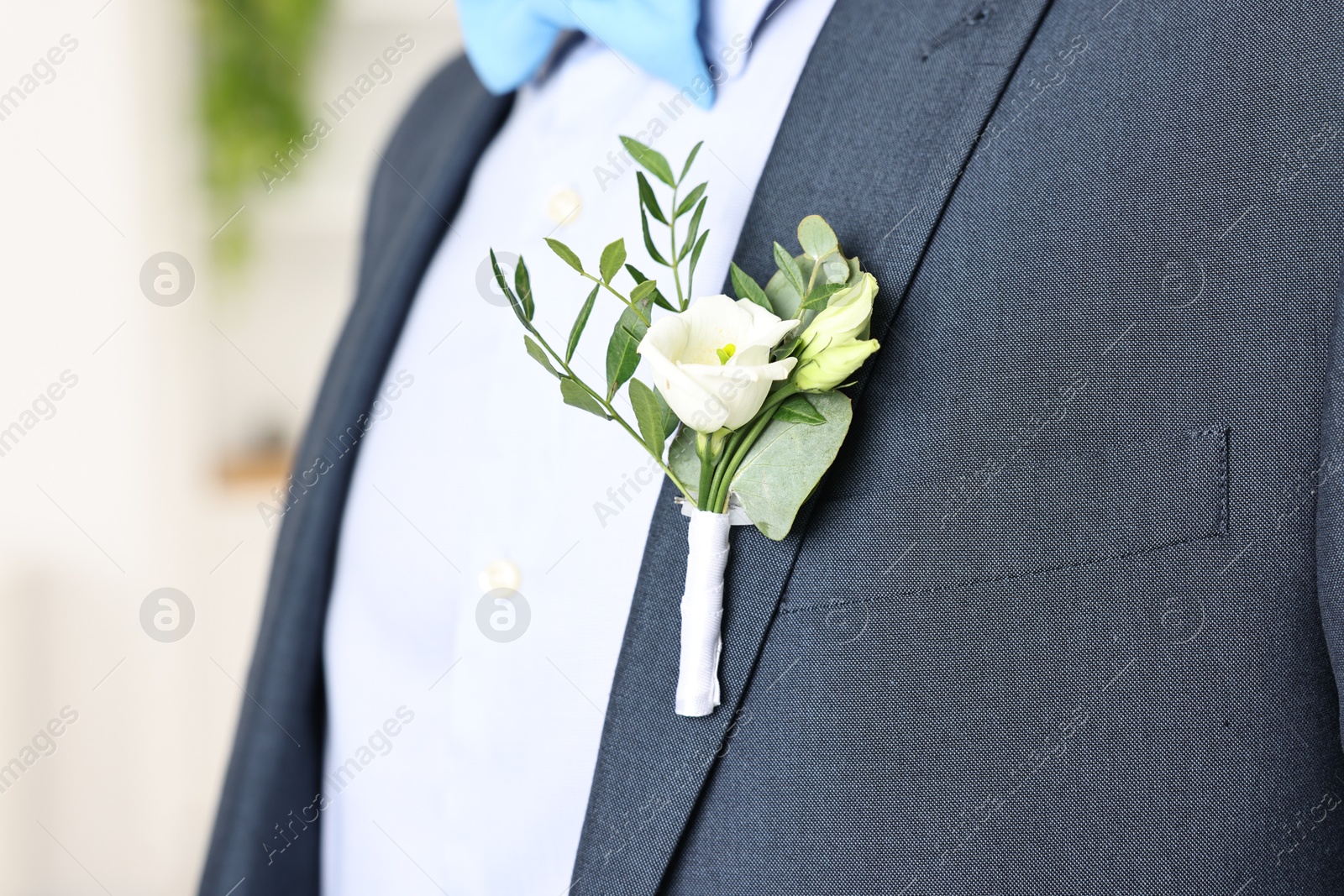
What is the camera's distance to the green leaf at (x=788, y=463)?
0.54 meters

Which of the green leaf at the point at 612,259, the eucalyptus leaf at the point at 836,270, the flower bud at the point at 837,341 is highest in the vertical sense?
the green leaf at the point at 612,259

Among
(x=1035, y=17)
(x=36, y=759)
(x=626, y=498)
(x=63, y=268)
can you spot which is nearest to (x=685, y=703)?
(x=626, y=498)

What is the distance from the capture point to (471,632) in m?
0.74

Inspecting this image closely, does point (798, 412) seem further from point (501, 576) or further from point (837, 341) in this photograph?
point (501, 576)

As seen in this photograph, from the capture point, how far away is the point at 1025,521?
0.56 meters

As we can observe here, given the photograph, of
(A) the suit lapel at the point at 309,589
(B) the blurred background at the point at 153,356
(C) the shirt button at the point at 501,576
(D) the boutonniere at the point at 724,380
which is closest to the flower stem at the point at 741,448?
(D) the boutonniere at the point at 724,380

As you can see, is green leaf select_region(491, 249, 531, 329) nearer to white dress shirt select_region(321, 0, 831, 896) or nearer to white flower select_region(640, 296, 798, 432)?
white flower select_region(640, 296, 798, 432)

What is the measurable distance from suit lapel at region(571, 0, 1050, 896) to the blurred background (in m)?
1.79

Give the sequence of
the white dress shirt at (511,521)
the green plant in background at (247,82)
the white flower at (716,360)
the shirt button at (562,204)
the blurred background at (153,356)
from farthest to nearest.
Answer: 1. the green plant in background at (247,82)
2. the blurred background at (153,356)
3. the shirt button at (562,204)
4. the white dress shirt at (511,521)
5. the white flower at (716,360)

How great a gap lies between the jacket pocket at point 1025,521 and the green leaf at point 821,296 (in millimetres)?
119

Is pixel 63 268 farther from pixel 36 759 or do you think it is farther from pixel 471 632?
pixel 471 632

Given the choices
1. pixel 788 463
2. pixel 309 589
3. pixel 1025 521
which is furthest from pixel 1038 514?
pixel 309 589

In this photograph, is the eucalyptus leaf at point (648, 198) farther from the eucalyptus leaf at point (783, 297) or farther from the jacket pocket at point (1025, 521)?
the jacket pocket at point (1025, 521)

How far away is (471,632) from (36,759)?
189cm
